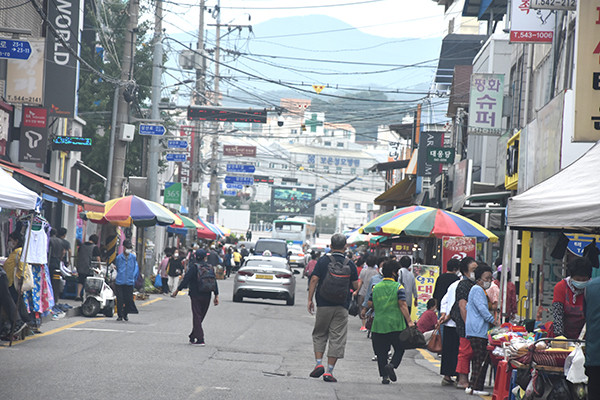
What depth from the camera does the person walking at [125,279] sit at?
1986 centimetres

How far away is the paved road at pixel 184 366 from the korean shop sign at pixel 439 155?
14.7 m

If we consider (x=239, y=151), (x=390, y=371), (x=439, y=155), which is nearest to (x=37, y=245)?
(x=390, y=371)

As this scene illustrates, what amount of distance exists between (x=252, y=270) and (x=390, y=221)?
7397mm

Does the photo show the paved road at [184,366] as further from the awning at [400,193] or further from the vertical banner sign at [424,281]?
the awning at [400,193]

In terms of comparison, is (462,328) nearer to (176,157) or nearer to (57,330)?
(57,330)

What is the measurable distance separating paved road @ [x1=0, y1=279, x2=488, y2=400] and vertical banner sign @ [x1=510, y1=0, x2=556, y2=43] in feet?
22.5

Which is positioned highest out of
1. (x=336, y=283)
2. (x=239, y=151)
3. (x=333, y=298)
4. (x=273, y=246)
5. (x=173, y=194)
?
(x=239, y=151)

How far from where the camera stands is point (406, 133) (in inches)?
2299

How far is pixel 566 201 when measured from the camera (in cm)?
923

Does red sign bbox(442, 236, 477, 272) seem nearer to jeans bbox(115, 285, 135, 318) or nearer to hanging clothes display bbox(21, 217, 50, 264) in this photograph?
jeans bbox(115, 285, 135, 318)

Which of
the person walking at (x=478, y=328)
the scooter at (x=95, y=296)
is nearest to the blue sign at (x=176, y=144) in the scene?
the scooter at (x=95, y=296)

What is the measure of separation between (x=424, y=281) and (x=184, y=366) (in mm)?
9573

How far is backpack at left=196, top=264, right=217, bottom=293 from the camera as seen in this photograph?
16062 mm

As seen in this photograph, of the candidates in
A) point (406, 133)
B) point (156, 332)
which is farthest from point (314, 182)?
point (156, 332)
